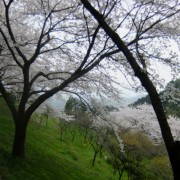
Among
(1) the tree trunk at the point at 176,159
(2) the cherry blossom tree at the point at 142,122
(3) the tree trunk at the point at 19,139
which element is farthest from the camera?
(2) the cherry blossom tree at the point at 142,122

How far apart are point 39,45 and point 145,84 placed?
7498 mm

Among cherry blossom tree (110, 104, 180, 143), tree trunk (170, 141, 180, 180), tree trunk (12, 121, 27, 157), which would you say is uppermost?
cherry blossom tree (110, 104, 180, 143)

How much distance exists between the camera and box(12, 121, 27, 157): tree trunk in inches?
484

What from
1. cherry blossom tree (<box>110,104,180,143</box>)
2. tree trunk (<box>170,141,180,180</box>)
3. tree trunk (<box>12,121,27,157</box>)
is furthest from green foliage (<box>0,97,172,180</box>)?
tree trunk (<box>170,141,180,180</box>)

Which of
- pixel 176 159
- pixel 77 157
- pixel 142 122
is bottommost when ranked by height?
pixel 176 159

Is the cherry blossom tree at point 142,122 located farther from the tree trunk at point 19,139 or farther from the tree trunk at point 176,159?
the tree trunk at point 176,159

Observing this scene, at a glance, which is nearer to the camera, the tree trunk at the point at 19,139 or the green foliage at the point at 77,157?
the tree trunk at the point at 19,139

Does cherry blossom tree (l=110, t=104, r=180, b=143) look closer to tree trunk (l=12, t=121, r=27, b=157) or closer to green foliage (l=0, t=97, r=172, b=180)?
green foliage (l=0, t=97, r=172, b=180)

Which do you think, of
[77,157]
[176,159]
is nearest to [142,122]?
[176,159]

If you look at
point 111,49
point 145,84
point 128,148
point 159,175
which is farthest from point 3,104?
point 145,84

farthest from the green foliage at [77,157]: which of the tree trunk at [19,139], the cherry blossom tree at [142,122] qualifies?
the cherry blossom tree at [142,122]

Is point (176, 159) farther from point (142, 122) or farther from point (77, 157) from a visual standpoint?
point (77, 157)

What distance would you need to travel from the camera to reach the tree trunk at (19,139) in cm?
1229

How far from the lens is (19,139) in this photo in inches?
492
